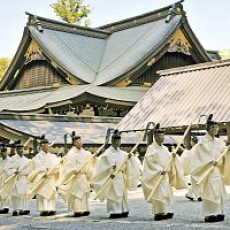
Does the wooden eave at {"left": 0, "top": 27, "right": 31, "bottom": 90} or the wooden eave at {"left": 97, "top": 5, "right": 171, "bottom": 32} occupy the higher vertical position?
the wooden eave at {"left": 97, "top": 5, "right": 171, "bottom": 32}

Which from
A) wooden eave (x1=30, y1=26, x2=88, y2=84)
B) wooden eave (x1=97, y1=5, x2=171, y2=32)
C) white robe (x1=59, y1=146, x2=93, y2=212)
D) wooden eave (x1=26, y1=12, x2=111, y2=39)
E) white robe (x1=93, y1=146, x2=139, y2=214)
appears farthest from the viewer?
wooden eave (x1=97, y1=5, x2=171, y2=32)

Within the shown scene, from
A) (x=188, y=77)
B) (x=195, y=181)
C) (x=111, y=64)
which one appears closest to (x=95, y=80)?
(x=111, y=64)

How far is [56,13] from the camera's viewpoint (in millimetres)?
40188

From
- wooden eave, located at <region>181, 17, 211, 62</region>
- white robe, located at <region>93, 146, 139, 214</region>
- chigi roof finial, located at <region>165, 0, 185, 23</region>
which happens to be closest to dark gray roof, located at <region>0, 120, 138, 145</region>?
wooden eave, located at <region>181, 17, 211, 62</region>

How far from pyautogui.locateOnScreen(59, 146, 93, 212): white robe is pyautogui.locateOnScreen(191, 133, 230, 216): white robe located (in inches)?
102

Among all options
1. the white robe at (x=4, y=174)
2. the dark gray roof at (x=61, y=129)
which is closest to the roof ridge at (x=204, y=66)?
the dark gray roof at (x=61, y=129)

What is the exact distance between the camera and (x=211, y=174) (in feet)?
27.7

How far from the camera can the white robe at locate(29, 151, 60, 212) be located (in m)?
11.1

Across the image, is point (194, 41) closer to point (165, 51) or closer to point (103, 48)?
point (165, 51)

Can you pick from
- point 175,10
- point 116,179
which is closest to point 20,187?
point 116,179

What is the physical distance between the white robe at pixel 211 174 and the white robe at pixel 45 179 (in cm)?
354

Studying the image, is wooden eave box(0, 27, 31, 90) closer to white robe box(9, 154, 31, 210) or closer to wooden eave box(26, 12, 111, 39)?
wooden eave box(26, 12, 111, 39)

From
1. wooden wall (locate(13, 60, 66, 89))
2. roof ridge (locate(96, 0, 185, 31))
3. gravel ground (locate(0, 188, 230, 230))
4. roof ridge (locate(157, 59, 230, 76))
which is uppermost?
roof ridge (locate(96, 0, 185, 31))

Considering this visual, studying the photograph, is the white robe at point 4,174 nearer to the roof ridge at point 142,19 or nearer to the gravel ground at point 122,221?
the gravel ground at point 122,221
